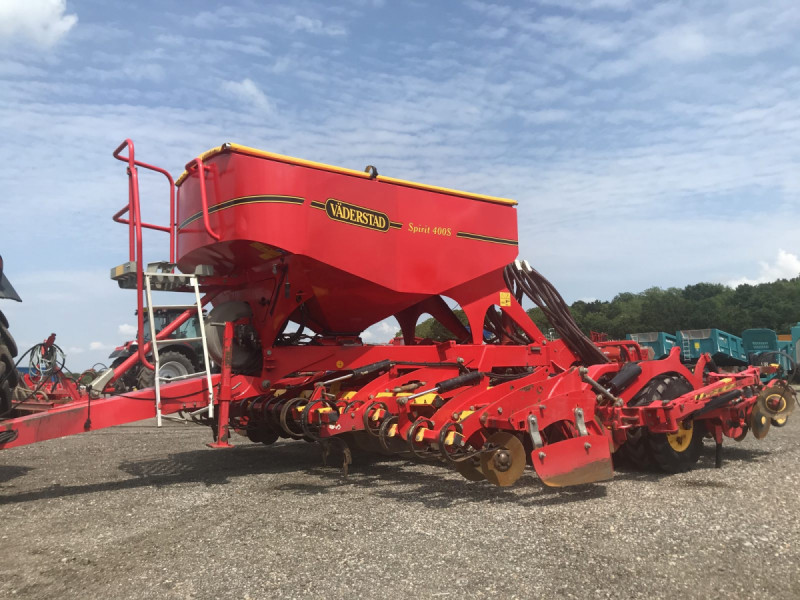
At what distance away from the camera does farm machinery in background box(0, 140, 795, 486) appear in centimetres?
507

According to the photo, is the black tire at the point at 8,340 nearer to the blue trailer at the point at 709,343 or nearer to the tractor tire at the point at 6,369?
the tractor tire at the point at 6,369

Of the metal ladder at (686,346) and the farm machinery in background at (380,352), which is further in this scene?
the metal ladder at (686,346)

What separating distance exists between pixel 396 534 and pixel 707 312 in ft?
194

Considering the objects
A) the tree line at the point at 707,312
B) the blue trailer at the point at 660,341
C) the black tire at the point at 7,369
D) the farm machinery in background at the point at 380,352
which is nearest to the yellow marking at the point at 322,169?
the farm machinery in background at the point at 380,352

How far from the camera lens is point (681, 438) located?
5.95 m

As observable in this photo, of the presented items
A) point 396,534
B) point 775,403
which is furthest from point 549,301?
point 396,534

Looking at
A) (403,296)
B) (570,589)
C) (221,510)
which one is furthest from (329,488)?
(570,589)

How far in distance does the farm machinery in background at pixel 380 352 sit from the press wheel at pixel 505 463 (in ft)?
0.04

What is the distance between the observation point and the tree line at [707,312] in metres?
52.5

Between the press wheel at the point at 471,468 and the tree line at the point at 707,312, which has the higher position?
the tree line at the point at 707,312

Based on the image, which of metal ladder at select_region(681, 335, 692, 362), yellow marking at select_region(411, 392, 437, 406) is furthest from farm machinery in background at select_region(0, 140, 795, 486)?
metal ladder at select_region(681, 335, 692, 362)

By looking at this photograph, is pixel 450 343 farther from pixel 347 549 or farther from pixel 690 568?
pixel 690 568

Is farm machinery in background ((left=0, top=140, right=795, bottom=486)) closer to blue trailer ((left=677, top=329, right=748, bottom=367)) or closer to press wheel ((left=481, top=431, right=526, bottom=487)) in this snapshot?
press wheel ((left=481, top=431, right=526, bottom=487))

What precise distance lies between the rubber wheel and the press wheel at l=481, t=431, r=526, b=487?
153 centimetres
